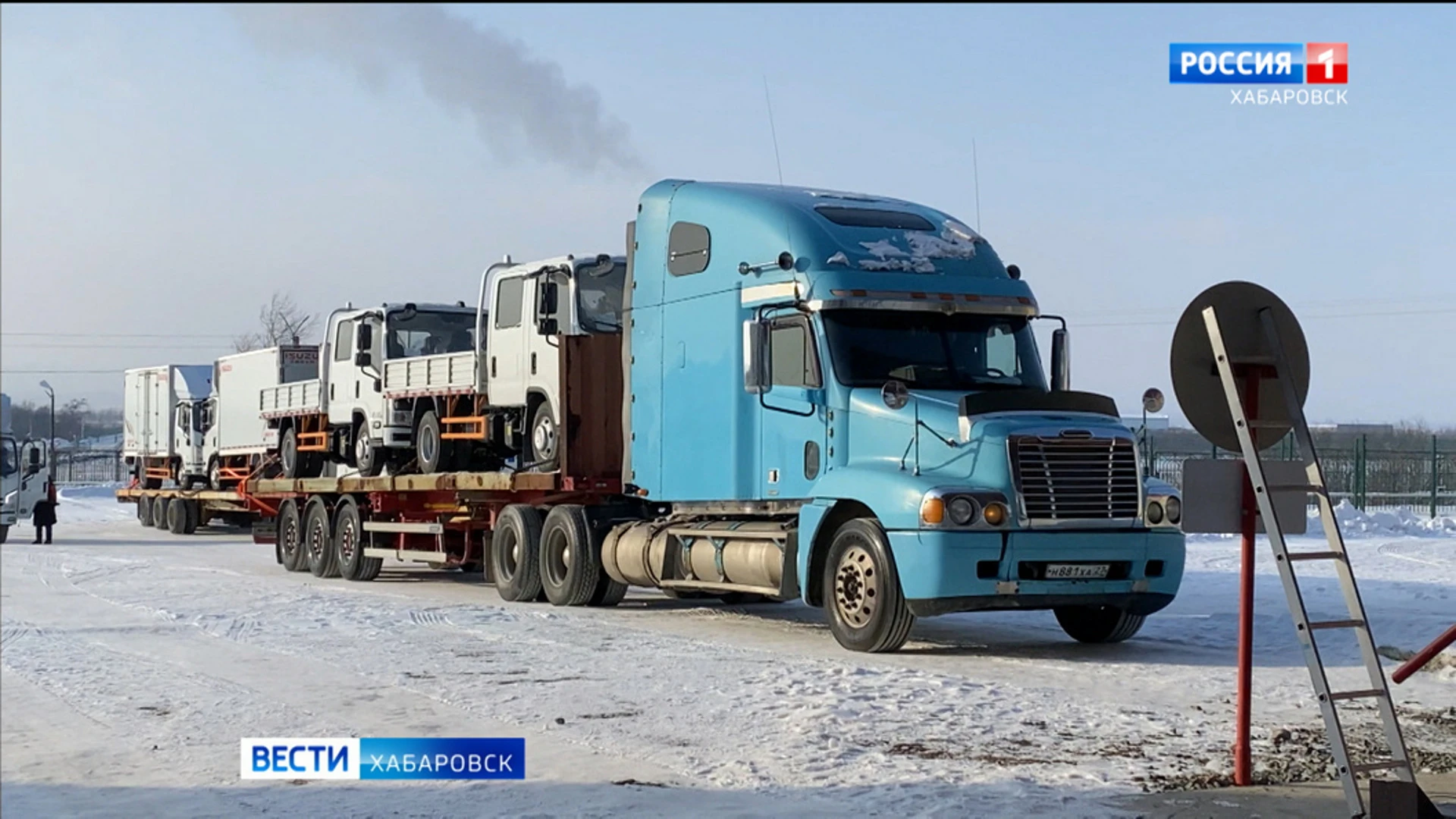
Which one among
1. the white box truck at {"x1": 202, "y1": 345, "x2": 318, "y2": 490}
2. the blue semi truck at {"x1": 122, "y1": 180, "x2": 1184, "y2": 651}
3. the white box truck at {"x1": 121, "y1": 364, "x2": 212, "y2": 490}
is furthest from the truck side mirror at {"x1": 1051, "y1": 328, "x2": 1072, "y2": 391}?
the white box truck at {"x1": 121, "y1": 364, "x2": 212, "y2": 490}

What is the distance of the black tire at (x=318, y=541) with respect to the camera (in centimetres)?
2344

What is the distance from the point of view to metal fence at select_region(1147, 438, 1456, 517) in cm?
3378

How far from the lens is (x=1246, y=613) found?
26.3ft

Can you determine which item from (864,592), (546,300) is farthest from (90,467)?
(864,592)

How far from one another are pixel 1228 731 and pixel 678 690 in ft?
11.7

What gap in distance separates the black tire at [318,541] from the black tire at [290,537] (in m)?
0.14

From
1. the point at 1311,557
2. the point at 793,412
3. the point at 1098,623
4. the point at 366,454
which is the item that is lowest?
the point at 1098,623

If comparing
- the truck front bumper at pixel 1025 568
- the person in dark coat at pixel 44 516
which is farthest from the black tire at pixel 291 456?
the truck front bumper at pixel 1025 568

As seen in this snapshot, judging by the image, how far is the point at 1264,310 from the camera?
779 cm

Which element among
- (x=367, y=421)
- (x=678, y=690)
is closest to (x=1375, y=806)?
(x=678, y=690)

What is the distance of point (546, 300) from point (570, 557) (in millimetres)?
2815

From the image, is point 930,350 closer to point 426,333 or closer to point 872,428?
point 872,428

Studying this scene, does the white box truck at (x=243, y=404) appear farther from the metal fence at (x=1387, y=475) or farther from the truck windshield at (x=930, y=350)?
the truck windshield at (x=930, y=350)

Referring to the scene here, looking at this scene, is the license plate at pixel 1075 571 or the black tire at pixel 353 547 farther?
the black tire at pixel 353 547
